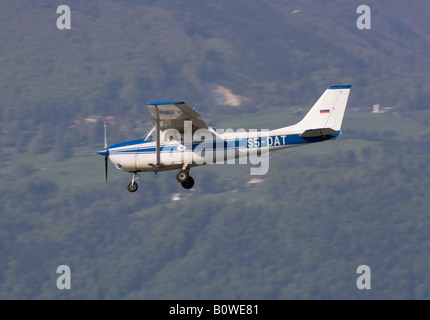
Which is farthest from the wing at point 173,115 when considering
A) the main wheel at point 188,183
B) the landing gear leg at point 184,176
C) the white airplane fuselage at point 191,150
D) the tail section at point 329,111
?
the tail section at point 329,111

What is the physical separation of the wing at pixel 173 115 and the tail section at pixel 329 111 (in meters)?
3.76

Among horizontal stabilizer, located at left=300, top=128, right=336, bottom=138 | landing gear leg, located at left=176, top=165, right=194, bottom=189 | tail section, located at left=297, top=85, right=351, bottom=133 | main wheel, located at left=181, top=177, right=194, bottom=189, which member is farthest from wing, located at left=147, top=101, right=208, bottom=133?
tail section, located at left=297, top=85, right=351, bottom=133

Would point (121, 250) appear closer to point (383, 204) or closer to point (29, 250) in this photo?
point (29, 250)

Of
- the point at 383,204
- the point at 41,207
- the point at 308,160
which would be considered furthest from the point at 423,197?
the point at 41,207

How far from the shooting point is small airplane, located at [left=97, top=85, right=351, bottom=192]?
90.4 ft

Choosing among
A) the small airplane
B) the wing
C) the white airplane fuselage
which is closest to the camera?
the wing

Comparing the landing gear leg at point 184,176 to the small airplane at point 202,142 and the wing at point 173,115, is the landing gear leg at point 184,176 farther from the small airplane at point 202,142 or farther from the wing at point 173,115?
the wing at point 173,115

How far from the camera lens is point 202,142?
90.8 ft

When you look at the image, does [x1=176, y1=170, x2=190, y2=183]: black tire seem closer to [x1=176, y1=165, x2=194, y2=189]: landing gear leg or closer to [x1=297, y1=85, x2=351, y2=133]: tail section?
[x1=176, y1=165, x2=194, y2=189]: landing gear leg

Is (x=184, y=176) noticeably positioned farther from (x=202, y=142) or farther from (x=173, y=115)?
(x=173, y=115)

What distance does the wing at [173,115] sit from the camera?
25.8m

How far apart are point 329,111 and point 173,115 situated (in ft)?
17.7

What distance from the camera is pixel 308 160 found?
7761 inches
